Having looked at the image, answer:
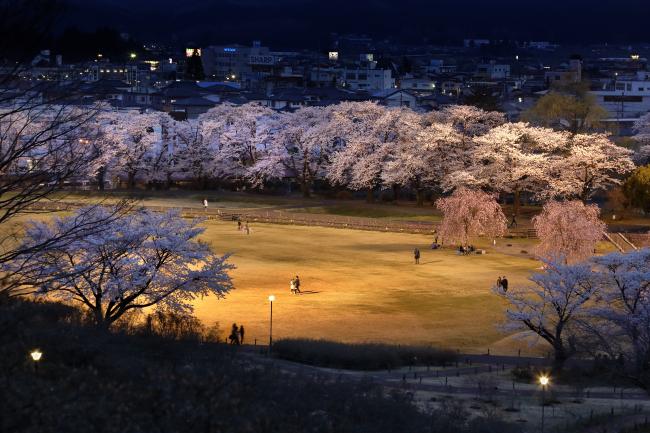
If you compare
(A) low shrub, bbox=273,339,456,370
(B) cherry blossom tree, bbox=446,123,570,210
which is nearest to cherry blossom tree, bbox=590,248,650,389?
(A) low shrub, bbox=273,339,456,370

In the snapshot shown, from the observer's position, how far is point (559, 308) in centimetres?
2142

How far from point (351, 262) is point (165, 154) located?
24900mm

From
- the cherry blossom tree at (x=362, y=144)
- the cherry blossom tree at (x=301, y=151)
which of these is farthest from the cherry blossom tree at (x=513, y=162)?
the cherry blossom tree at (x=301, y=151)

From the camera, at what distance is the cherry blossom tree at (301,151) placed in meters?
51.8

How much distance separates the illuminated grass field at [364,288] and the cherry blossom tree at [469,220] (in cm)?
92

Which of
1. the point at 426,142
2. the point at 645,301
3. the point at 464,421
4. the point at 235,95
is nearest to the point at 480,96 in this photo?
the point at 426,142

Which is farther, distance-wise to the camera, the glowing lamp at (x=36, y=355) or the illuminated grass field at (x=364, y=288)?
the illuminated grass field at (x=364, y=288)

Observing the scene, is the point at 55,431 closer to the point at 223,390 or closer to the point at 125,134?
the point at 223,390

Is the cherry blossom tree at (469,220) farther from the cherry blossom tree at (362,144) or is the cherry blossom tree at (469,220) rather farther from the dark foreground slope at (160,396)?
the dark foreground slope at (160,396)

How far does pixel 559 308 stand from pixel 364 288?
352 inches

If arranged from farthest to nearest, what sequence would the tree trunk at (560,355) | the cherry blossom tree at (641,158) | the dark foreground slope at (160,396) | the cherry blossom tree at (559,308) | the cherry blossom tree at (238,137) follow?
the cherry blossom tree at (238,137) → the cherry blossom tree at (641,158) → the cherry blossom tree at (559,308) → the tree trunk at (560,355) → the dark foreground slope at (160,396)

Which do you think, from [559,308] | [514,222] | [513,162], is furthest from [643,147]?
[559,308]

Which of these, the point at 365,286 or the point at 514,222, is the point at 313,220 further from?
the point at 365,286

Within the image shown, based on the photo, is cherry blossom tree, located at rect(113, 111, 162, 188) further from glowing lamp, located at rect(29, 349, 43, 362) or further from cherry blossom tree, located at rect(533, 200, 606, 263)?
glowing lamp, located at rect(29, 349, 43, 362)
